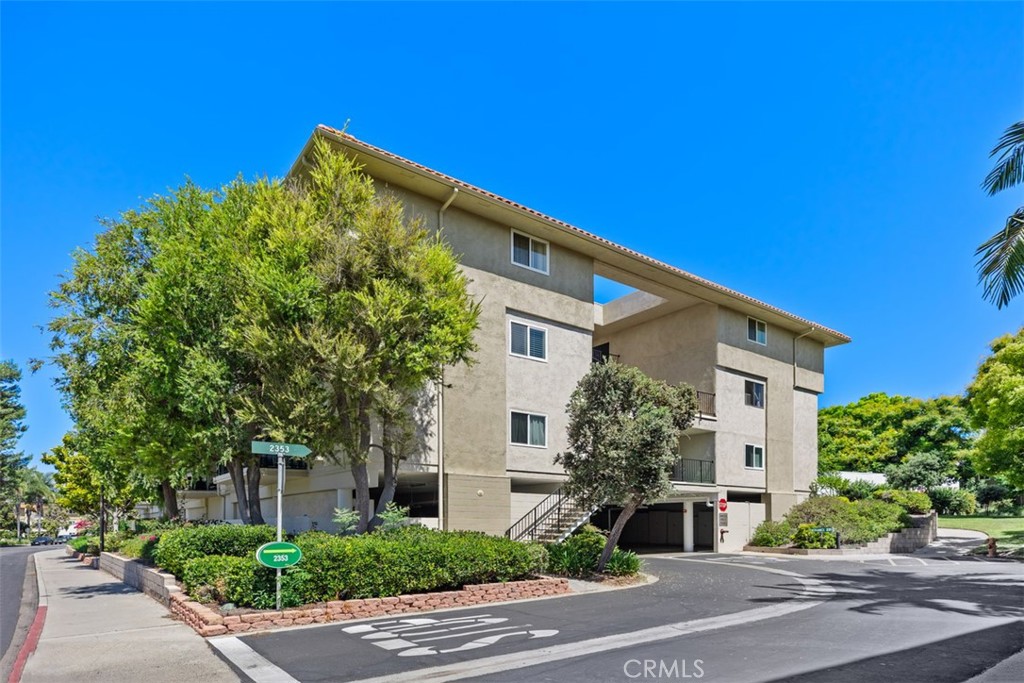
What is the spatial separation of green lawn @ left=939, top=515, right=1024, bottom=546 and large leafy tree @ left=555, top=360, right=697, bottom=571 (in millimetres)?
20896

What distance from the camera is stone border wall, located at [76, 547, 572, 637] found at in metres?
11.5

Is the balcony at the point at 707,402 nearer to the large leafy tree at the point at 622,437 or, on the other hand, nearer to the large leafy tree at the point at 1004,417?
the large leafy tree at the point at 1004,417

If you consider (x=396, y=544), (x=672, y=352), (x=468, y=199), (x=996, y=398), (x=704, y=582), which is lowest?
(x=704, y=582)

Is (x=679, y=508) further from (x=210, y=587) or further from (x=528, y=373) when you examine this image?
(x=210, y=587)

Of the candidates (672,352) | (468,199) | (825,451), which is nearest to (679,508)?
(672,352)

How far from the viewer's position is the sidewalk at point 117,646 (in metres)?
9.12

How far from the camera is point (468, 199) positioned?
834 inches

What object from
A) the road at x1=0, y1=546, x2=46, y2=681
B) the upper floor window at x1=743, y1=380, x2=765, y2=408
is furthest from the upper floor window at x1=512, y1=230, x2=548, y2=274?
the road at x1=0, y1=546, x2=46, y2=681

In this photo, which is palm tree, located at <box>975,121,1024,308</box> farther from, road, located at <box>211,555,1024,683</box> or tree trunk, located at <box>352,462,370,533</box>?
tree trunk, located at <box>352,462,370,533</box>

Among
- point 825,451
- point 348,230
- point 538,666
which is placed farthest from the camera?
point 825,451

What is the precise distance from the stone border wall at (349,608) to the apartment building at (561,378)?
4979 millimetres

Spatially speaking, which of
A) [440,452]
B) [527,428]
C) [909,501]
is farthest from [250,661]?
[909,501]

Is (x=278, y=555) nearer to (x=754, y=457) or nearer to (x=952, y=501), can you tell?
(x=754, y=457)

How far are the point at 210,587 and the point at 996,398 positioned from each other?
26084mm
